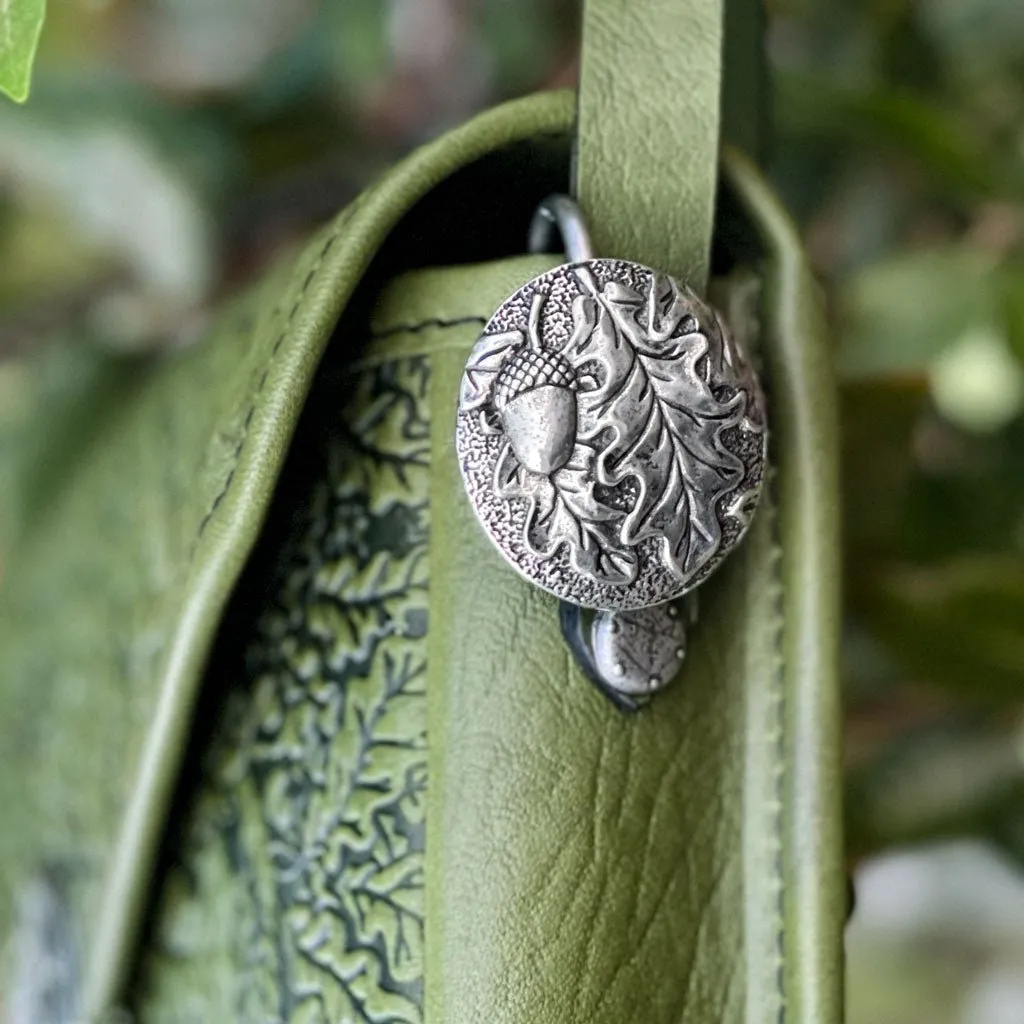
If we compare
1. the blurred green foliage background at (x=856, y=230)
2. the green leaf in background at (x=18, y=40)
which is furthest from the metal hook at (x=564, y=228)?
the blurred green foliage background at (x=856, y=230)

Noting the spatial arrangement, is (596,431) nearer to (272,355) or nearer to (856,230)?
(272,355)

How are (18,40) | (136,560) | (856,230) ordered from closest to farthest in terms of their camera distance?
(18,40) → (136,560) → (856,230)

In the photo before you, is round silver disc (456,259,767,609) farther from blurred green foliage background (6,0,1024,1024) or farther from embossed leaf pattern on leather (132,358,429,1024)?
blurred green foliage background (6,0,1024,1024)

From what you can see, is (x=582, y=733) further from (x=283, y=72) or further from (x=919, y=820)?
(x=283, y=72)

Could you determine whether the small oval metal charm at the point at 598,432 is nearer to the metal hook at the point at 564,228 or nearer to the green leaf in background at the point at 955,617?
the metal hook at the point at 564,228

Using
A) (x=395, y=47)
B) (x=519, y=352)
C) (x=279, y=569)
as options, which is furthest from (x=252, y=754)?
(x=395, y=47)

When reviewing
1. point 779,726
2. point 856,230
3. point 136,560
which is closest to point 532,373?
point 779,726

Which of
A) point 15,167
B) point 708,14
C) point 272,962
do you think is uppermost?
point 15,167
